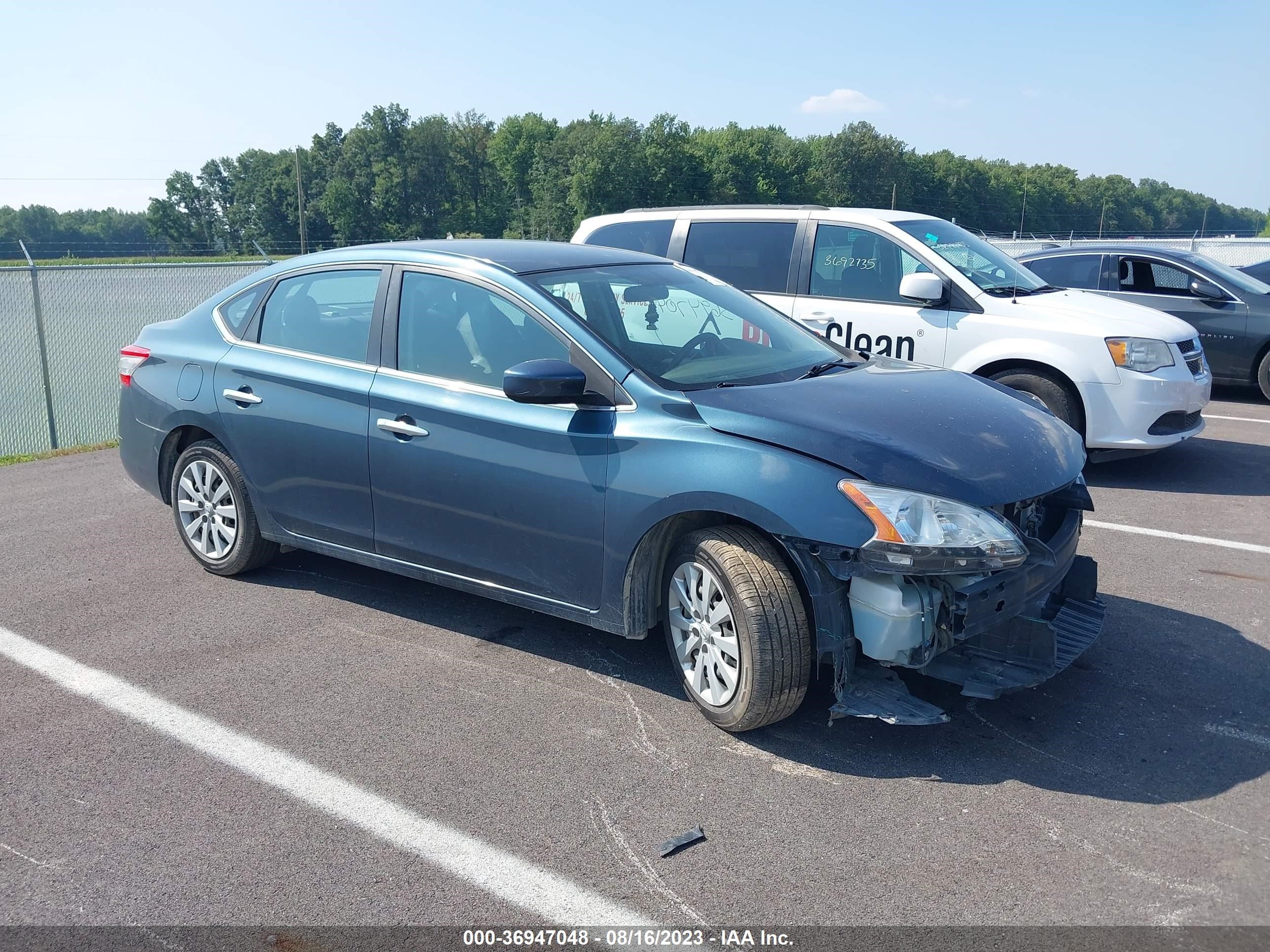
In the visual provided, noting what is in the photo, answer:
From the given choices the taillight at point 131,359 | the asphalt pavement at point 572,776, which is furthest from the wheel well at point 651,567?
the taillight at point 131,359

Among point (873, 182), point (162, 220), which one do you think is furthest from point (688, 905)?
point (873, 182)

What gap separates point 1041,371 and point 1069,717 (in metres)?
→ 4.28

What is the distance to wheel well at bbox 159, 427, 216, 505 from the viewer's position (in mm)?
5656

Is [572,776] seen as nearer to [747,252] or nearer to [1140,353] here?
[747,252]

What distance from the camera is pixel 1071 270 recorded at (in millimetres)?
11625

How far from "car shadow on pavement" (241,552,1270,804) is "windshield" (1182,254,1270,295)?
7.93 m

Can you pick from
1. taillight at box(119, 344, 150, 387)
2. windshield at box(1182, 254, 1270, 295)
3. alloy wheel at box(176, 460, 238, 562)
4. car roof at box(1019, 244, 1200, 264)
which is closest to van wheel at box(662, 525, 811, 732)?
alloy wheel at box(176, 460, 238, 562)

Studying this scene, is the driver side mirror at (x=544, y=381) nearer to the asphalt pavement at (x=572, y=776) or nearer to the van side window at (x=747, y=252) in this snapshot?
the asphalt pavement at (x=572, y=776)

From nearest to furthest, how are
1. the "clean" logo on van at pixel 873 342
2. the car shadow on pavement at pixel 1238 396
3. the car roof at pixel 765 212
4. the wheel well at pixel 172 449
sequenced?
the wheel well at pixel 172 449
the "clean" logo on van at pixel 873 342
the car roof at pixel 765 212
the car shadow on pavement at pixel 1238 396

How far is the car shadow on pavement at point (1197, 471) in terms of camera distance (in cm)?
768

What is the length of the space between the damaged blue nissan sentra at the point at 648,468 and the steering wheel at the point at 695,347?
17 mm

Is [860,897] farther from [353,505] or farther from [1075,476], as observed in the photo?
[353,505]

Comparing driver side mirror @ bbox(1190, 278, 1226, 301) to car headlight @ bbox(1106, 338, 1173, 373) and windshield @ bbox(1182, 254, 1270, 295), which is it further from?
car headlight @ bbox(1106, 338, 1173, 373)

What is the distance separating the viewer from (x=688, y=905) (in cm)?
288
